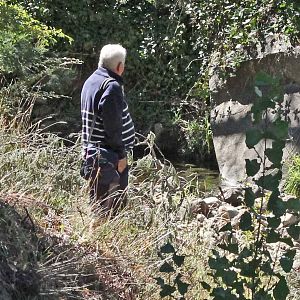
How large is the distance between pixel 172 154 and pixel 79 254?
826cm

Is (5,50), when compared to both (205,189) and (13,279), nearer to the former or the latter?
(205,189)

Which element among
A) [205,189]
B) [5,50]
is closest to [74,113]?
[205,189]

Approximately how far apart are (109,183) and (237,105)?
5201mm

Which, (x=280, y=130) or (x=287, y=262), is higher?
(x=280, y=130)

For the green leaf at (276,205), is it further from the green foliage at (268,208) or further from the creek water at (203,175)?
the creek water at (203,175)

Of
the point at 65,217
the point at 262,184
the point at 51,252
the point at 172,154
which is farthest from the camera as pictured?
the point at 172,154

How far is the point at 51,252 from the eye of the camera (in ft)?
16.0

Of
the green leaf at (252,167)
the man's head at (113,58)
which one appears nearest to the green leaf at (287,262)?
the green leaf at (252,167)

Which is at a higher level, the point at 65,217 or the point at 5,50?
the point at 5,50

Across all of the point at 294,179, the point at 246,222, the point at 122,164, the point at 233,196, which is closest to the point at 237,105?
the point at 294,179

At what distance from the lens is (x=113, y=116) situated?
250 inches

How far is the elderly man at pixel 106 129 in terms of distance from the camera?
20.9 ft

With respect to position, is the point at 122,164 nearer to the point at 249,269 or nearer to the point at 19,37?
the point at 19,37

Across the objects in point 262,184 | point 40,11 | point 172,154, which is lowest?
point 172,154
